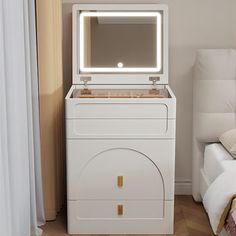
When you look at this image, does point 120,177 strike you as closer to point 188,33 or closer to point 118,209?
point 118,209

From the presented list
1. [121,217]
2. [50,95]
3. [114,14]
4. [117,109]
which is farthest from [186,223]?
[114,14]

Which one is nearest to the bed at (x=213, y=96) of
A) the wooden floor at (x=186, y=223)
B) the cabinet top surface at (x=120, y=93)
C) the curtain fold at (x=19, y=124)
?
the wooden floor at (x=186, y=223)

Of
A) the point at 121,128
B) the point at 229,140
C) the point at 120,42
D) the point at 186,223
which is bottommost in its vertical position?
the point at 186,223

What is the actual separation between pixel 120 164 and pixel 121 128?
209 mm

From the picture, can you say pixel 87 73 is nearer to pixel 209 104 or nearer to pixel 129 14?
pixel 129 14

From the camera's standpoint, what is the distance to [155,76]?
3.52 meters

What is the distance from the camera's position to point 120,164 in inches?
124

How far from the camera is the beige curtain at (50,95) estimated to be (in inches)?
126

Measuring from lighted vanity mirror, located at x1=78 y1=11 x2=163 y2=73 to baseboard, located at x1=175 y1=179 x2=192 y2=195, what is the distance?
819 mm

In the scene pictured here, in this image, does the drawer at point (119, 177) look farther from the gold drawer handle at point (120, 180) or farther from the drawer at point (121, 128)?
the drawer at point (121, 128)

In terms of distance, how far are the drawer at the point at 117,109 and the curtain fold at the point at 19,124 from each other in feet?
0.80

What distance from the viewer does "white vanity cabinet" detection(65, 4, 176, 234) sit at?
3.08m

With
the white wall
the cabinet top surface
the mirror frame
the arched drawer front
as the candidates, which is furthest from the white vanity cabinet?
the white wall

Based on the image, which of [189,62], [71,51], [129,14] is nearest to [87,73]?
[71,51]
